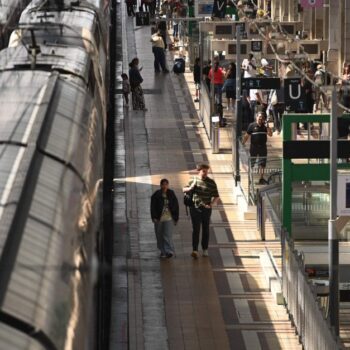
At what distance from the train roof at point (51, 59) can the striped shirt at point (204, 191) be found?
9.30 ft

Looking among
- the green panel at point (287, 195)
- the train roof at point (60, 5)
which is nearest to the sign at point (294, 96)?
the train roof at point (60, 5)

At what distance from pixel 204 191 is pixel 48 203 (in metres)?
10.8

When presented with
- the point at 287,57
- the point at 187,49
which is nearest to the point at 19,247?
the point at 287,57

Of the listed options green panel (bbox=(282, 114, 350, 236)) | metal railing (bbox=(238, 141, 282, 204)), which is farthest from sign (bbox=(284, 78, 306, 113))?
green panel (bbox=(282, 114, 350, 236))

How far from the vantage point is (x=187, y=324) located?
18.1 m

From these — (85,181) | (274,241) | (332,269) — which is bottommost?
(85,181)

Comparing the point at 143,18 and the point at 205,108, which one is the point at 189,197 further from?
the point at 143,18

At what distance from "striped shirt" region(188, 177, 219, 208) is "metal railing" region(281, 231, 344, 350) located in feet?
7.69

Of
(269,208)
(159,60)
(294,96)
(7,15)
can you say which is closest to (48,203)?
(269,208)

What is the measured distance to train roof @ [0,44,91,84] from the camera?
16.3 m

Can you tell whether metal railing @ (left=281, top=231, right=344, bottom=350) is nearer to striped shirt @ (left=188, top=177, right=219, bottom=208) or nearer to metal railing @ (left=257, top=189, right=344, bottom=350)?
metal railing @ (left=257, top=189, right=344, bottom=350)

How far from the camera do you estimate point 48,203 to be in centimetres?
1014

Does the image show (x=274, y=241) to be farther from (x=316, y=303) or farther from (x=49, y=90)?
(x=49, y=90)

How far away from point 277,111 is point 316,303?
18.0m
